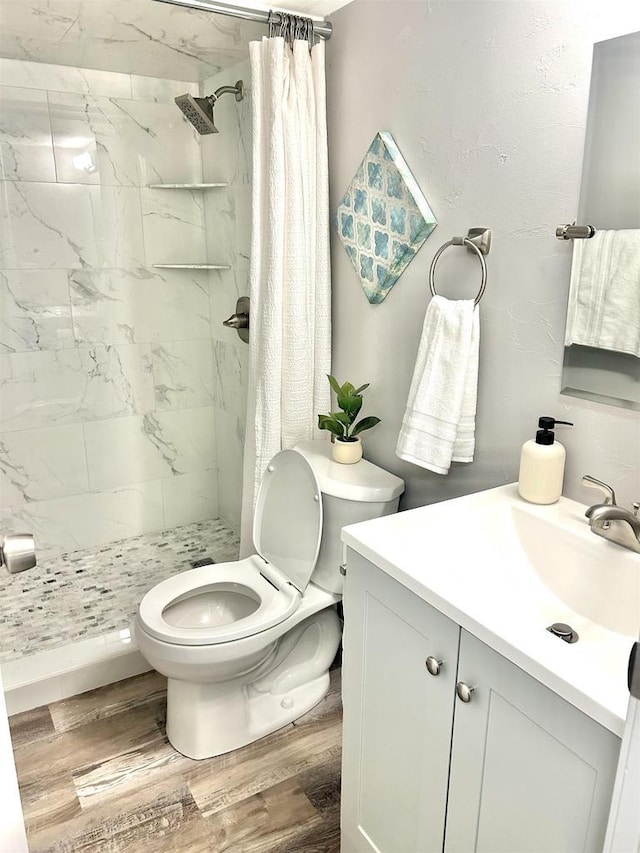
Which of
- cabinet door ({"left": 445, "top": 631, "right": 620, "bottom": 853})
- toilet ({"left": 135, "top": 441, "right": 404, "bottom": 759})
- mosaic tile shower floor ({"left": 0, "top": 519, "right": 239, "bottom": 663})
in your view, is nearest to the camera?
cabinet door ({"left": 445, "top": 631, "right": 620, "bottom": 853})

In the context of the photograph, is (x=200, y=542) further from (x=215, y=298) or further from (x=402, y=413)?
(x=402, y=413)

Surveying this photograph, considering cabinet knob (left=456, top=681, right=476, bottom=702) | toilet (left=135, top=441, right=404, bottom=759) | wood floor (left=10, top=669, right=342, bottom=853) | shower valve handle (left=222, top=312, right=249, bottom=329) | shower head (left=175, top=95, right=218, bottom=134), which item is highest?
shower head (left=175, top=95, right=218, bottom=134)

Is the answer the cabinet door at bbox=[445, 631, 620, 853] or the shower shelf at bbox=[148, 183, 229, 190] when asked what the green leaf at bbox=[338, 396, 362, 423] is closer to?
the cabinet door at bbox=[445, 631, 620, 853]

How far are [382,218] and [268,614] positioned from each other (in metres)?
1.16

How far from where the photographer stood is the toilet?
1.80m

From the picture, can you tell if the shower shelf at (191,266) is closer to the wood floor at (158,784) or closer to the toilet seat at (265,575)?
the toilet seat at (265,575)

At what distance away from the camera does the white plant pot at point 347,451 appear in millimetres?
1971

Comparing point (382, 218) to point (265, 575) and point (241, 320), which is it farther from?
point (265, 575)

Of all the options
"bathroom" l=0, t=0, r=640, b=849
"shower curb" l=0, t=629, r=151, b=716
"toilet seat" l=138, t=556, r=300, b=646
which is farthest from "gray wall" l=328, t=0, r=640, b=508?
"shower curb" l=0, t=629, r=151, b=716

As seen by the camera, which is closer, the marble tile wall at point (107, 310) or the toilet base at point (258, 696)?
the toilet base at point (258, 696)

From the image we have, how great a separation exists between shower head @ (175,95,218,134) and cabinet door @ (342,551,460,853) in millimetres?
1827

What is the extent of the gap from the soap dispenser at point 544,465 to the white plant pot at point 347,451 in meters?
0.65

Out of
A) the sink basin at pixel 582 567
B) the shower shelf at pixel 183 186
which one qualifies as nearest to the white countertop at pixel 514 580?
the sink basin at pixel 582 567

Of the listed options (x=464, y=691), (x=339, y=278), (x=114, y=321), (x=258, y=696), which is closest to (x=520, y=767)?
(x=464, y=691)
